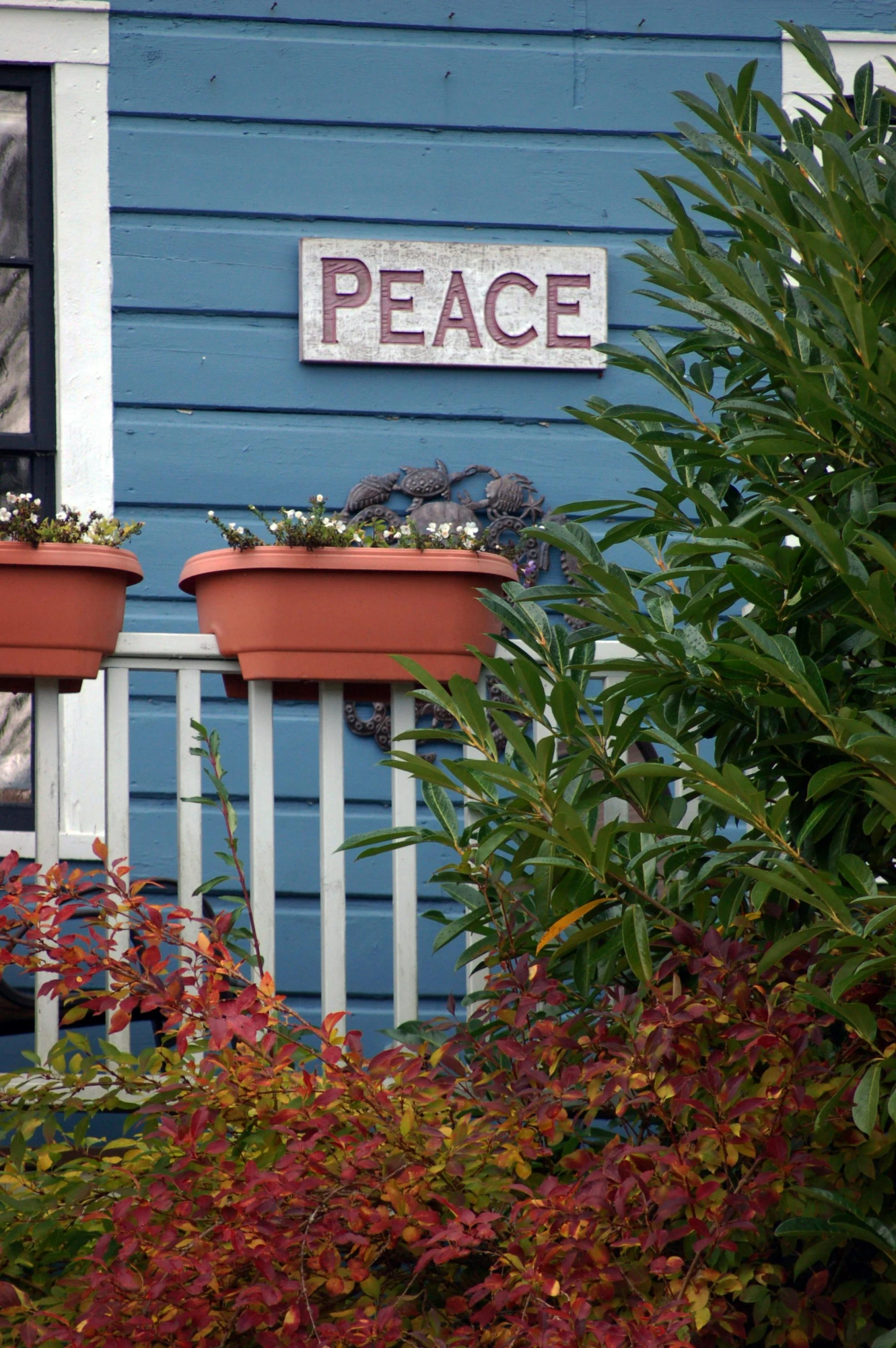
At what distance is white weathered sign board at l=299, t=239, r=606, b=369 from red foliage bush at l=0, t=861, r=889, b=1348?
7.42 feet

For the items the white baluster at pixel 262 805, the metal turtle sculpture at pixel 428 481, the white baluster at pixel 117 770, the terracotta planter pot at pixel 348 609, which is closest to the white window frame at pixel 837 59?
the metal turtle sculpture at pixel 428 481

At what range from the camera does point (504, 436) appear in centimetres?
405

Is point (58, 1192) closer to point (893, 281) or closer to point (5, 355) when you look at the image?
point (893, 281)

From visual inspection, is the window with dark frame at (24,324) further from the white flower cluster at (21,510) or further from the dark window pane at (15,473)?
the white flower cluster at (21,510)

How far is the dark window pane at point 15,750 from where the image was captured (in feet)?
12.8

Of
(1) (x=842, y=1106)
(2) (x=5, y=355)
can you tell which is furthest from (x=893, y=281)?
(2) (x=5, y=355)

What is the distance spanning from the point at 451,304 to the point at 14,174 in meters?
1.31

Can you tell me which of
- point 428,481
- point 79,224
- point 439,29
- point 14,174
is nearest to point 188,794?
point 428,481

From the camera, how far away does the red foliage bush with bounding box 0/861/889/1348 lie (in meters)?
1.75

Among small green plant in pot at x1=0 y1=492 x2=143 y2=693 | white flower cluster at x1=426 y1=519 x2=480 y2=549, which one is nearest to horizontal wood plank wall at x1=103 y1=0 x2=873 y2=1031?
small green plant in pot at x1=0 y1=492 x2=143 y2=693

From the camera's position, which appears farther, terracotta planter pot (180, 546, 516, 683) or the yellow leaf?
terracotta planter pot (180, 546, 516, 683)

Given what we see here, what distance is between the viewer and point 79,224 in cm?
392

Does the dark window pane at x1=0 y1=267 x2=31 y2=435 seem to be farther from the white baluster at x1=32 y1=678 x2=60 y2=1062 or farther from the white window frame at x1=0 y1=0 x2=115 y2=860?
the white baluster at x1=32 y1=678 x2=60 y2=1062

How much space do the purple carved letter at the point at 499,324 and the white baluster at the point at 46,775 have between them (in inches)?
76.5
